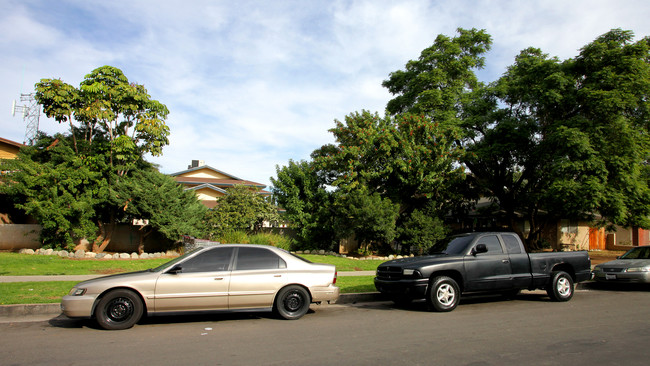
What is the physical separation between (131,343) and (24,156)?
1709cm

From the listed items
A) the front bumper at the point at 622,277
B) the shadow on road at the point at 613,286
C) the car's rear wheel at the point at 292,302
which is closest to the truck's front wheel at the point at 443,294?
the car's rear wheel at the point at 292,302

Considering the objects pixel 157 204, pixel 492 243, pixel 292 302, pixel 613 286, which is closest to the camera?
pixel 292 302

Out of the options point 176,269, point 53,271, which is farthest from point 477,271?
point 53,271

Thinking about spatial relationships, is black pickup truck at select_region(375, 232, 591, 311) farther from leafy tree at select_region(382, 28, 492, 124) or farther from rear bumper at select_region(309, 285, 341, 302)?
leafy tree at select_region(382, 28, 492, 124)

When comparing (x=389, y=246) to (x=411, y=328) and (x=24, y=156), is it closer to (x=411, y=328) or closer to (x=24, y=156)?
(x=411, y=328)

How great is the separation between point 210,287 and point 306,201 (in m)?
16.7

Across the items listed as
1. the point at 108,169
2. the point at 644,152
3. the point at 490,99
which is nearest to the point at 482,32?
the point at 490,99

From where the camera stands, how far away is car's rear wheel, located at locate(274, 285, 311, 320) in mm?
8102

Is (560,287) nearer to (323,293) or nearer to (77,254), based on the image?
(323,293)

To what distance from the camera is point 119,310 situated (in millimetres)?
7258

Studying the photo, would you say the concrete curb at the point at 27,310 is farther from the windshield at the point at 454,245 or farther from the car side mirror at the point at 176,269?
the windshield at the point at 454,245

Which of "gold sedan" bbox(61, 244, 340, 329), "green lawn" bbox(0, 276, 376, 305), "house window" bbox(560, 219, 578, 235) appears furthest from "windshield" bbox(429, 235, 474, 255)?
"house window" bbox(560, 219, 578, 235)

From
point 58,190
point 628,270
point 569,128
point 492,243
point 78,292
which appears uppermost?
point 569,128

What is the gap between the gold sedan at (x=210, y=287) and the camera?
7227 millimetres
